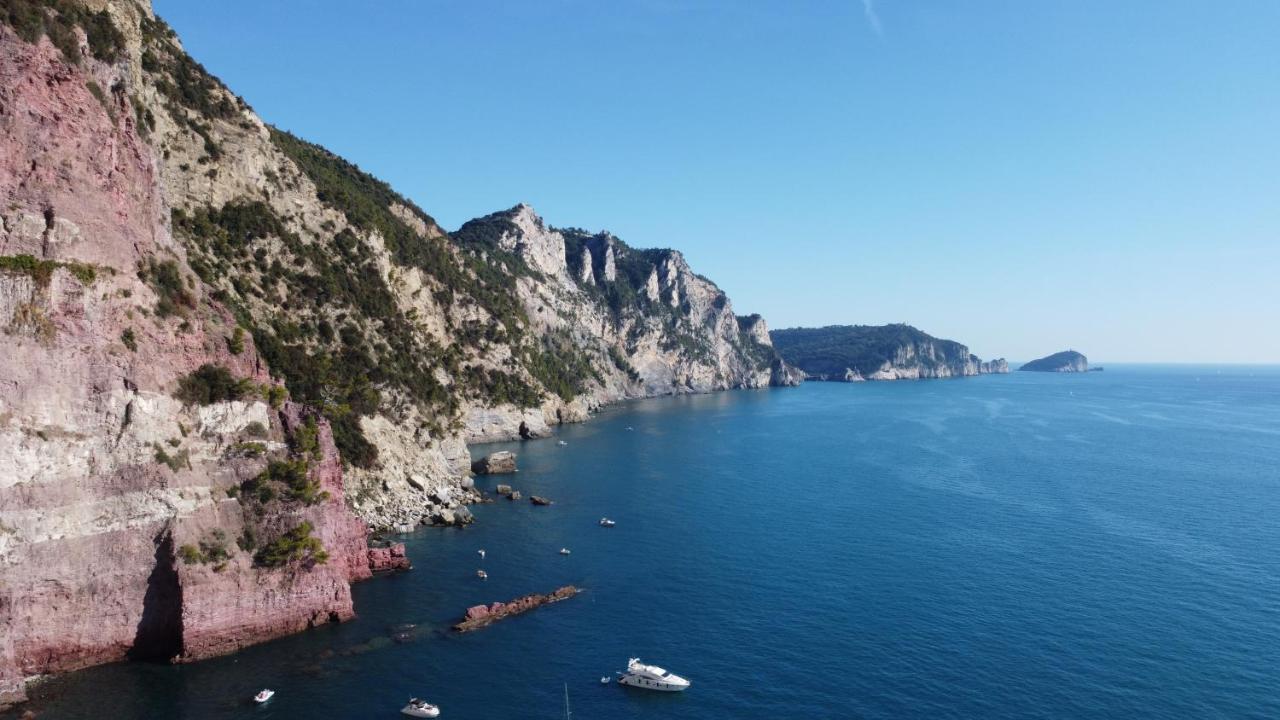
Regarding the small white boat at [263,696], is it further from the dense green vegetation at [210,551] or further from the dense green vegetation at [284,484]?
the dense green vegetation at [284,484]

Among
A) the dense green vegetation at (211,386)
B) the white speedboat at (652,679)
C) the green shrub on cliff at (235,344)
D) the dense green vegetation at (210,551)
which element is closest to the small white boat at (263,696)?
the dense green vegetation at (210,551)

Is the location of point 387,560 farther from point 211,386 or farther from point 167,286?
point 167,286

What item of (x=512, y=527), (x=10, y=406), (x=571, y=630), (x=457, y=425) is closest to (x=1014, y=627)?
(x=571, y=630)

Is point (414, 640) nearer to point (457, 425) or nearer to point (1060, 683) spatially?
point (1060, 683)

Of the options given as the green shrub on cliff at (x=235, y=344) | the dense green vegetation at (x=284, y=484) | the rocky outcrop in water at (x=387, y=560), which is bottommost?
the rocky outcrop in water at (x=387, y=560)

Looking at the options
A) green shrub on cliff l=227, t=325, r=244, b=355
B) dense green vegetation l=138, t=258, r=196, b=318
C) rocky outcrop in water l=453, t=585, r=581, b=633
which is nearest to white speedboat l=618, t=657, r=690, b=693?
rocky outcrop in water l=453, t=585, r=581, b=633

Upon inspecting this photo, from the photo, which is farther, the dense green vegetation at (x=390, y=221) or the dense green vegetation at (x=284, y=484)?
the dense green vegetation at (x=390, y=221)
